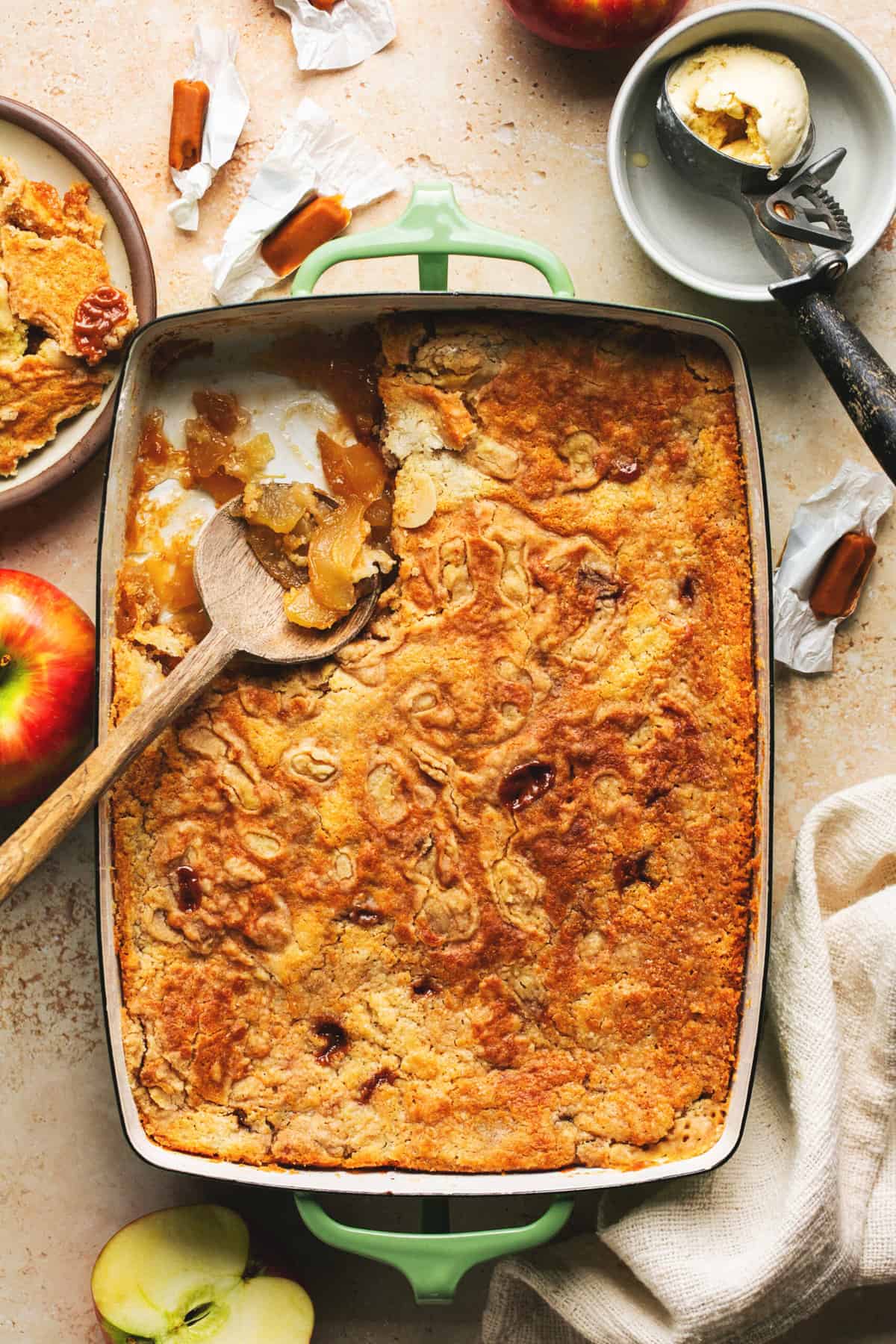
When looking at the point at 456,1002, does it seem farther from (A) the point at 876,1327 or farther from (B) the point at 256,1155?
(A) the point at 876,1327

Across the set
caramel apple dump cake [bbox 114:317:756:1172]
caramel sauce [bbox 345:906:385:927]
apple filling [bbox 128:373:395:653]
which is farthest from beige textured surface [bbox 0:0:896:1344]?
caramel sauce [bbox 345:906:385:927]

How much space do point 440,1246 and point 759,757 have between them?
999 millimetres

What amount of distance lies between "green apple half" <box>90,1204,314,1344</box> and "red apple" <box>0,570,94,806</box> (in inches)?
36.1

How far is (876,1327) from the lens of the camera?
222 centimetres

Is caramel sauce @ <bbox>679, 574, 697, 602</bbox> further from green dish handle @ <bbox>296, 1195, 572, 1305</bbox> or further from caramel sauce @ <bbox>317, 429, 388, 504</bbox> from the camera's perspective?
green dish handle @ <bbox>296, 1195, 572, 1305</bbox>

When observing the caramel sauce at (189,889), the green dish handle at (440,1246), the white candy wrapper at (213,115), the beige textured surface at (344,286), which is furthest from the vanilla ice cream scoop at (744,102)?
the green dish handle at (440,1246)

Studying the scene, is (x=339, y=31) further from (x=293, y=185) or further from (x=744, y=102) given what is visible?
(x=744, y=102)

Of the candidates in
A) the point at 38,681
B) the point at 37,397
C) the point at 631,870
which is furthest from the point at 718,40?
the point at 38,681

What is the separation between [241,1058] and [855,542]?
4.97 feet

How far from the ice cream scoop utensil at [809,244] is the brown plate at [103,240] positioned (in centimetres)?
105

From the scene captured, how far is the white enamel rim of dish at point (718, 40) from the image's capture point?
207cm

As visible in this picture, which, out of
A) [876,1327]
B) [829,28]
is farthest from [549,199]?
[876,1327]

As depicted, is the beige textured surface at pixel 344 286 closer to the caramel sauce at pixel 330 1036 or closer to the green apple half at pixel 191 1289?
the green apple half at pixel 191 1289

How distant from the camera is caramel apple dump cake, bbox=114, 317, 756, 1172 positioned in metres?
1.92
